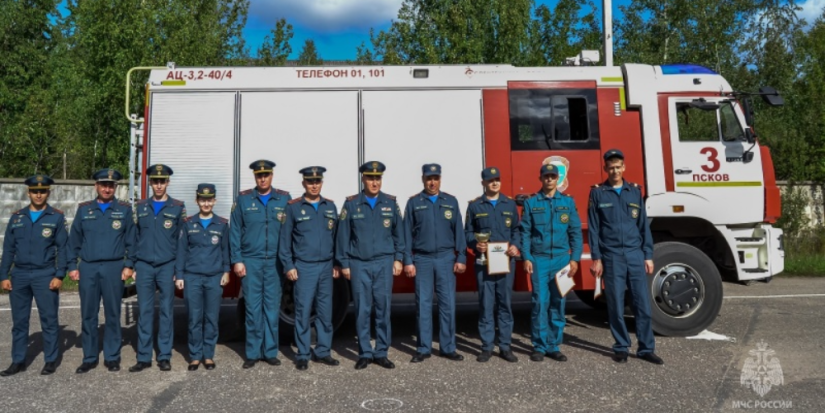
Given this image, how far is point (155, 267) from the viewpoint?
215 inches

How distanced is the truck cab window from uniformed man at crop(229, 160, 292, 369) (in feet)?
8.85

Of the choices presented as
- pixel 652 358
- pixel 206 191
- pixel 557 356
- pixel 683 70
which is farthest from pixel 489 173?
pixel 683 70

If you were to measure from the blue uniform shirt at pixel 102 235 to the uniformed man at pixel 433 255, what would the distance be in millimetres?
2675

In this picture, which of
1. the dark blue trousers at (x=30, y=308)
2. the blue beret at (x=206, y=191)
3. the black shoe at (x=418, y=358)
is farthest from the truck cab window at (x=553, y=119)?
the dark blue trousers at (x=30, y=308)

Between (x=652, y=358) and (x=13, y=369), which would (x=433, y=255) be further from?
(x=13, y=369)

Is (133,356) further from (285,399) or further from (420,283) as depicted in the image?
(420,283)

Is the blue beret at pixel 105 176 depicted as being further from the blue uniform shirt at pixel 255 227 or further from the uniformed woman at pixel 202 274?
the blue uniform shirt at pixel 255 227

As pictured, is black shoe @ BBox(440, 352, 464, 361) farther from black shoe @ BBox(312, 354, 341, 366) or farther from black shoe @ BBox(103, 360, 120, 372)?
black shoe @ BBox(103, 360, 120, 372)

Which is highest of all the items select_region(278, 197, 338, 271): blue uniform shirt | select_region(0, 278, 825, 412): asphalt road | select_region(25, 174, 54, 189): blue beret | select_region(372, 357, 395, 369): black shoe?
select_region(25, 174, 54, 189): blue beret

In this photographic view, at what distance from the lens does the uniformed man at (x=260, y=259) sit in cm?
557

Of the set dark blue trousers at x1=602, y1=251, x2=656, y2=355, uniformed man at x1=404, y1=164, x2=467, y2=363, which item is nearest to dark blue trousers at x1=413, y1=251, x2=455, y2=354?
uniformed man at x1=404, y1=164, x2=467, y2=363

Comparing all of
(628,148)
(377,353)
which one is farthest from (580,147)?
(377,353)

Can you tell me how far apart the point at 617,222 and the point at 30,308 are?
564 centimetres

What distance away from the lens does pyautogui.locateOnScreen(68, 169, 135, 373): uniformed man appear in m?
5.35
